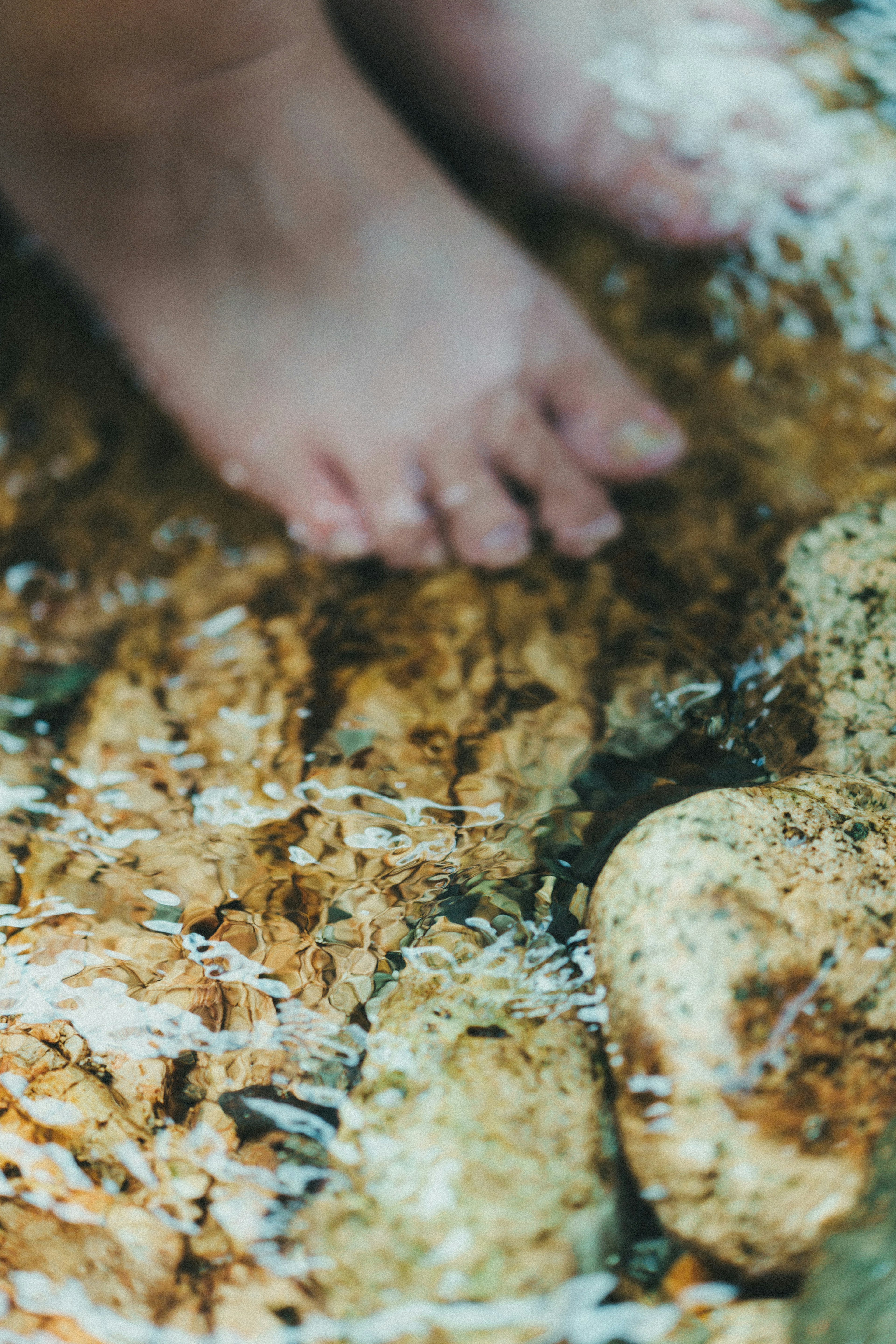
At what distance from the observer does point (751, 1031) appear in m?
0.80

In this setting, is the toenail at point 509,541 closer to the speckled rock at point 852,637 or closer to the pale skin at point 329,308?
the pale skin at point 329,308

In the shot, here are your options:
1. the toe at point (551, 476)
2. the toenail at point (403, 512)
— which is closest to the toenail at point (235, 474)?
the toenail at point (403, 512)

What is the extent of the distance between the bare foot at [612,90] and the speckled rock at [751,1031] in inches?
46.5

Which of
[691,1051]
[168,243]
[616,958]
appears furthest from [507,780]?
[168,243]

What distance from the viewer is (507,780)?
1113 millimetres

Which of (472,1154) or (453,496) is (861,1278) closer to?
(472,1154)

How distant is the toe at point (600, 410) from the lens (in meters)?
1.42

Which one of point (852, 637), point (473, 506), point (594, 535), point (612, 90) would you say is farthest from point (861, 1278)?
point (612, 90)

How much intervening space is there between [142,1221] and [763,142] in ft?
6.03

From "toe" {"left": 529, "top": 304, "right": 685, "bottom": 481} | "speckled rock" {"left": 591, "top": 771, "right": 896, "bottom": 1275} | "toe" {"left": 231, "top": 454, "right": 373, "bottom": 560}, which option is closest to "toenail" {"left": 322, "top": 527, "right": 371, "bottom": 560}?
"toe" {"left": 231, "top": 454, "right": 373, "bottom": 560}

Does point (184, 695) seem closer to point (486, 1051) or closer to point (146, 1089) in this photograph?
point (146, 1089)

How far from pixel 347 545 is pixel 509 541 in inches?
9.8

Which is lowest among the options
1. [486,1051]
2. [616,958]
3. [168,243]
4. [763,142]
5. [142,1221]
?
[142,1221]

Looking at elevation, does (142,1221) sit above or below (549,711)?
below
